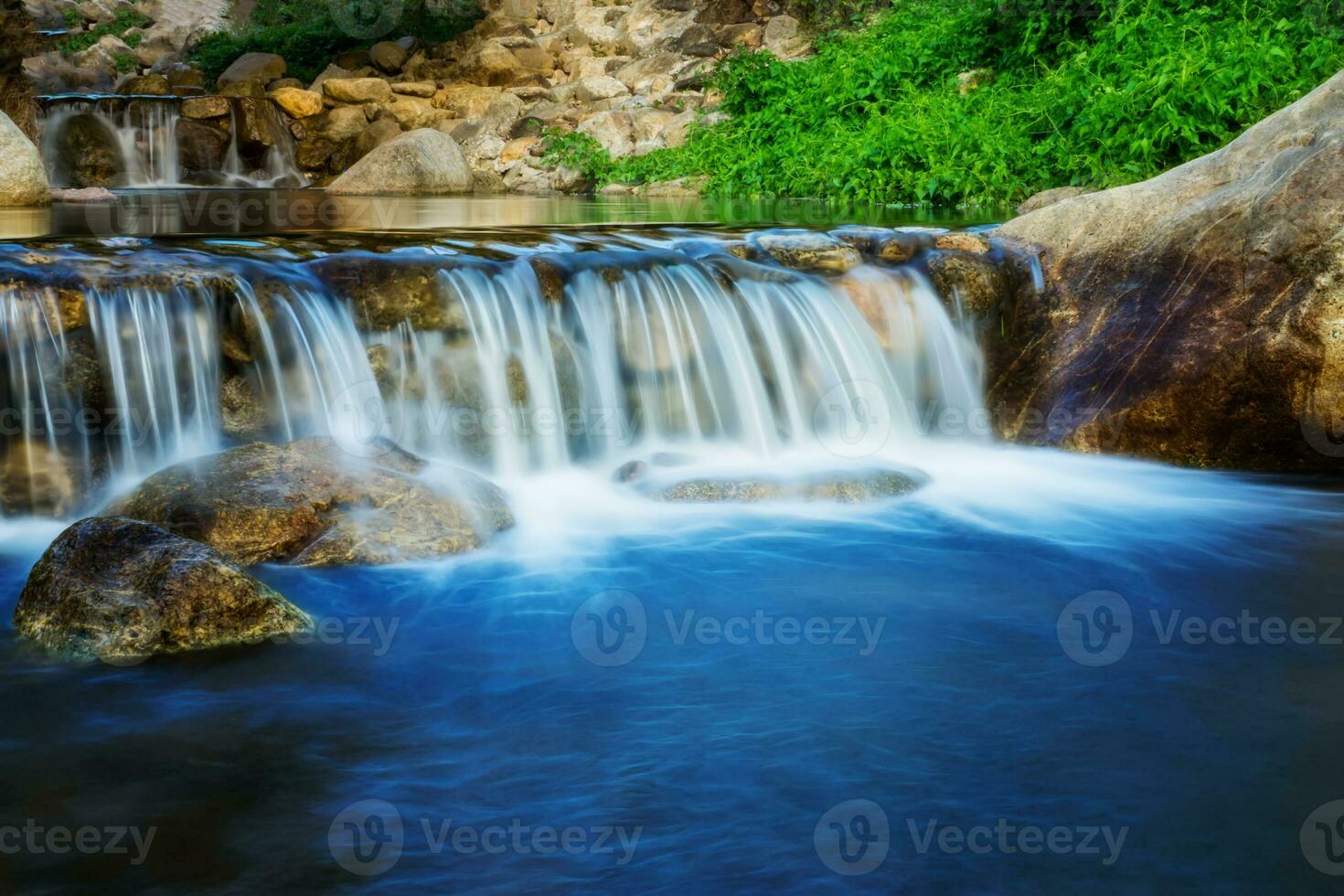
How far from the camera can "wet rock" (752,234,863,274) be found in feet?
26.5

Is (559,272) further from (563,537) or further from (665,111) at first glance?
(665,111)

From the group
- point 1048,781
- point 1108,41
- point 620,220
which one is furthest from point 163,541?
point 1108,41

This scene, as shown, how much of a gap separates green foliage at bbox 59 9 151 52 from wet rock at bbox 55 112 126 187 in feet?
32.5

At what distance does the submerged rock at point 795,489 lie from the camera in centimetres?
632

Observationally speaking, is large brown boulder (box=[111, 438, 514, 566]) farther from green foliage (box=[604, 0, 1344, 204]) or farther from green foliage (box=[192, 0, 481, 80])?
green foliage (box=[192, 0, 481, 80])

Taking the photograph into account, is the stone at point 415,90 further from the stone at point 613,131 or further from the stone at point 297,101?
the stone at point 613,131

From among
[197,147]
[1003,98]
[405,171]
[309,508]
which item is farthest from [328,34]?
[309,508]

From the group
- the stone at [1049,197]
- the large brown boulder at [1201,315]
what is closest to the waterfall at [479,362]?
the large brown boulder at [1201,315]

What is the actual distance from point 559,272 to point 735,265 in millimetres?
1131

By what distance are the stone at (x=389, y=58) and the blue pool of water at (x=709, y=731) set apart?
2012cm

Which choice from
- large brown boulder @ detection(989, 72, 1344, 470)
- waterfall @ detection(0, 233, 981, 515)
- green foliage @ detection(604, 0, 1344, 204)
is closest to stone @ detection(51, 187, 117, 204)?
green foliage @ detection(604, 0, 1344, 204)

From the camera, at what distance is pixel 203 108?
19.7 m

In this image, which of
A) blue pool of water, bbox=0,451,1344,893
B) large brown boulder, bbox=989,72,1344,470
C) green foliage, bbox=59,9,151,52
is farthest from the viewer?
green foliage, bbox=59,9,151,52

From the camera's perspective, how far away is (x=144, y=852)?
3164mm
